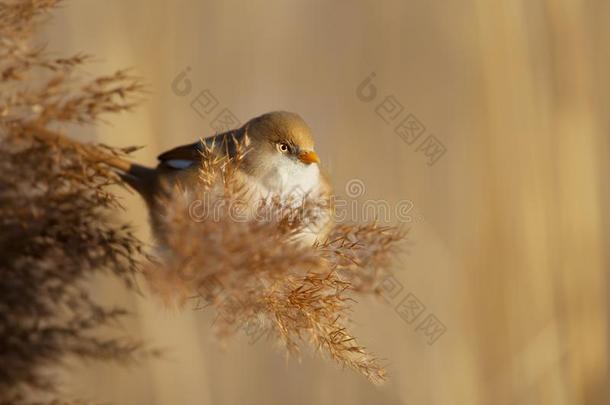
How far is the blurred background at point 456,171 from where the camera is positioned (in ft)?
10.6

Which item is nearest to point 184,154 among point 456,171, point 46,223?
point 46,223

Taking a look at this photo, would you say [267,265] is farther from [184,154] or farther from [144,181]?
[184,154]

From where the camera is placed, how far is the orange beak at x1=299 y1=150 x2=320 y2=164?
88.4 inches

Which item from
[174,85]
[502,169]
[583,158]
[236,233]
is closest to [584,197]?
[583,158]

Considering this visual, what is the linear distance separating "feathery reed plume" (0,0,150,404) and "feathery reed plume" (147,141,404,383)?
0.43 ft

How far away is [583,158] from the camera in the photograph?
11.0 feet

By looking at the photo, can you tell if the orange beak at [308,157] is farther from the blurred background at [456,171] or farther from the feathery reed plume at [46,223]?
the feathery reed plume at [46,223]

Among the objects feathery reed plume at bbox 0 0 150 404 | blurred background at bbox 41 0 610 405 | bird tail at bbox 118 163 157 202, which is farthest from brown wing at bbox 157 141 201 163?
feathery reed plume at bbox 0 0 150 404

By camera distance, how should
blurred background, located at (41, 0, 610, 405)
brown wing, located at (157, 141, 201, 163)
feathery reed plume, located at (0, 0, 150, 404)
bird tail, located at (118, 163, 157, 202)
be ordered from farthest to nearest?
blurred background, located at (41, 0, 610, 405) → brown wing, located at (157, 141, 201, 163) → bird tail, located at (118, 163, 157, 202) → feathery reed plume, located at (0, 0, 150, 404)

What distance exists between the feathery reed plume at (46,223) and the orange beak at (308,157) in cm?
104

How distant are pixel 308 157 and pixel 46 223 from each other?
127 centimetres

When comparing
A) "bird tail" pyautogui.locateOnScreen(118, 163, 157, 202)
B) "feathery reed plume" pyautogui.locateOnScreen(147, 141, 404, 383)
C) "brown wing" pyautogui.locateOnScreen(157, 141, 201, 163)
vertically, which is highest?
"brown wing" pyautogui.locateOnScreen(157, 141, 201, 163)

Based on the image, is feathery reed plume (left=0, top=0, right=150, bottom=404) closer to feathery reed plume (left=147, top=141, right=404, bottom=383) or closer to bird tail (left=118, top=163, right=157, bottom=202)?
feathery reed plume (left=147, top=141, right=404, bottom=383)

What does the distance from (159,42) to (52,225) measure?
2125 millimetres
